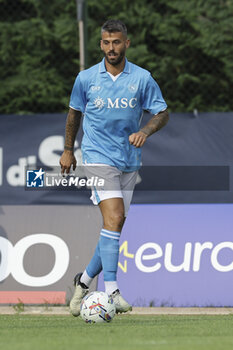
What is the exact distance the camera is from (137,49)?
1348 cm

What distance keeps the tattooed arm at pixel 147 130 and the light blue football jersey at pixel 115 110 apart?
0.07 meters

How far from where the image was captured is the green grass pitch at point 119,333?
5270mm

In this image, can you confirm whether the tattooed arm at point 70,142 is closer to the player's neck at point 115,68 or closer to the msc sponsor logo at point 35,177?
the player's neck at point 115,68

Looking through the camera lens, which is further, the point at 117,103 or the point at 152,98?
the point at 152,98

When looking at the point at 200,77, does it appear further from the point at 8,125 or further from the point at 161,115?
the point at 161,115

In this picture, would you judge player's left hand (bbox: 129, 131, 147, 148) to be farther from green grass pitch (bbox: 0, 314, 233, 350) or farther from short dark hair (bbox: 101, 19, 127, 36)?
green grass pitch (bbox: 0, 314, 233, 350)

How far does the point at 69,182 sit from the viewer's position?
34.4 ft

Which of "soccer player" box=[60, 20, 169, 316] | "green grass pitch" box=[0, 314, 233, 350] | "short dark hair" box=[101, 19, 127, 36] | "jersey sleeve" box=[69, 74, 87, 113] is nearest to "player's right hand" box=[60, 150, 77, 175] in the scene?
"soccer player" box=[60, 20, 169, 316]

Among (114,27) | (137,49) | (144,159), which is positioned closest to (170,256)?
(144,159)

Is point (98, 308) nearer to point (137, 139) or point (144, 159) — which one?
point (137, 139)

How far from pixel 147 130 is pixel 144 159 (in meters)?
3.75

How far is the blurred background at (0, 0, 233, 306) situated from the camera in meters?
8.98

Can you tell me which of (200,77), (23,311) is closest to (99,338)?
(23,311)

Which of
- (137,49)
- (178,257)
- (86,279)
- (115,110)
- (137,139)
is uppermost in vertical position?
(115,110)
